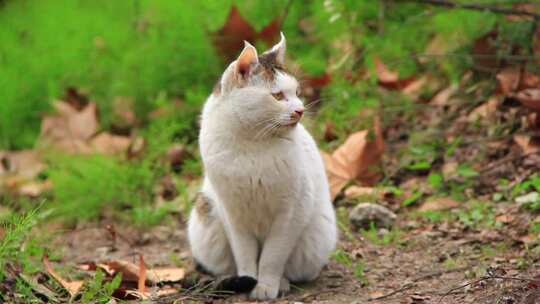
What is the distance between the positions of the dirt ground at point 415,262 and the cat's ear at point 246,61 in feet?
2.95

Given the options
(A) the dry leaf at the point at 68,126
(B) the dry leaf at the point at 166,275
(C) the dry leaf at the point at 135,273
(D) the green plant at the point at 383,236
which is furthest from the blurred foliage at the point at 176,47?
(C) the dry leaf at the point at 135,273

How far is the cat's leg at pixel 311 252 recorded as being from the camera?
11.1 ft

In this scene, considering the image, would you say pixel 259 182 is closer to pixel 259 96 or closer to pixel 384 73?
pixel 259 96

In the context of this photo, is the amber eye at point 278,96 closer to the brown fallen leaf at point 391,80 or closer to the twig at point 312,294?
the twig at point 312,294

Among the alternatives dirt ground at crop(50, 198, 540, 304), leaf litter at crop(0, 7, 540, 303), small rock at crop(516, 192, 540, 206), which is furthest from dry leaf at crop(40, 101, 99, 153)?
small rock at crop(516, 192, 540, 206)

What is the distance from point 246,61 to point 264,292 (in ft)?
3.11

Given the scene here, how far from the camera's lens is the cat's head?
3.01m

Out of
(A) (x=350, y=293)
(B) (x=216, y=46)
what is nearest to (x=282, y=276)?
(A) (x=350, y=293)

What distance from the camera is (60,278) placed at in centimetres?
323

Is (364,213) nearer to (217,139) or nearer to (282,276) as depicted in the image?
(282,276)

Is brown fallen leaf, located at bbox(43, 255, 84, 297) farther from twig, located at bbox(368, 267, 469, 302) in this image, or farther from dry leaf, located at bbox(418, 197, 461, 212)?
dry leaf, located at bbox(418, 197, 461, 212)

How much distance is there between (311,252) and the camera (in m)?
3.38

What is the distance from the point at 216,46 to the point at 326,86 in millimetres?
811

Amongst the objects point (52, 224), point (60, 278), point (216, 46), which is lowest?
point (52, 224)
